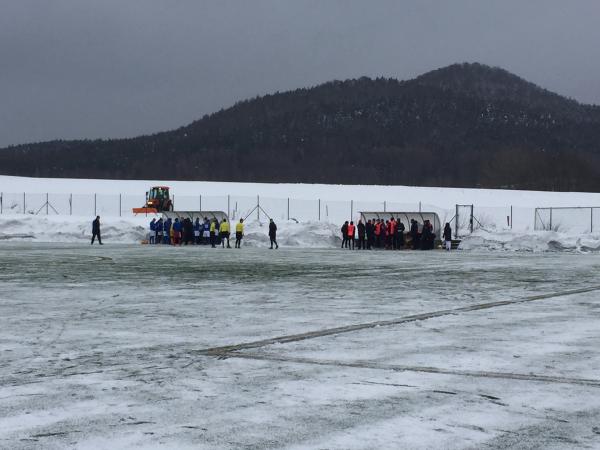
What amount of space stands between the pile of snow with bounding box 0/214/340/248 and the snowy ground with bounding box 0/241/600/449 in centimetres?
2460

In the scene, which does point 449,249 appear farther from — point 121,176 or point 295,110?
point 295,110

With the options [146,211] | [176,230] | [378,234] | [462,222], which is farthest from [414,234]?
[146,211]

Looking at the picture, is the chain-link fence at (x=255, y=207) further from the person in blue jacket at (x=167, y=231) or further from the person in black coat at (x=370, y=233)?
the person in black coat at (x=370, y=233)

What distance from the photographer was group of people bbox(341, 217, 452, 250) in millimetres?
38594

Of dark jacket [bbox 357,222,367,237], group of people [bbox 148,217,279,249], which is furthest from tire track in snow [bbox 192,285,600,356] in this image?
group of people [bbox 148,217,279,249]

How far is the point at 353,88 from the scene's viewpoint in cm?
19800

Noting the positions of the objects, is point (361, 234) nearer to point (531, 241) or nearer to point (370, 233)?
point (370, 233)

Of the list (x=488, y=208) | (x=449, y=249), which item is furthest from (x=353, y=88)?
(x=449, y=249)

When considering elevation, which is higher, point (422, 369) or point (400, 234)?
point (422, 369)

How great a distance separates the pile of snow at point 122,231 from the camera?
41.1m

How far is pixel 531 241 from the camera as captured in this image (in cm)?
3744

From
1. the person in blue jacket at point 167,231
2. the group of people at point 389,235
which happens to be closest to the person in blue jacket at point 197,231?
the person in blue jacket at point 167,231

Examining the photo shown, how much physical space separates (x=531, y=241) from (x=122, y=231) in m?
20.6

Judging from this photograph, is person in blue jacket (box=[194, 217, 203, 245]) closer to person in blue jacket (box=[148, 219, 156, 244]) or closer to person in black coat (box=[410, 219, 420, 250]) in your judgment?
person in blue jacket (box=[148, 219, 156, 244])
